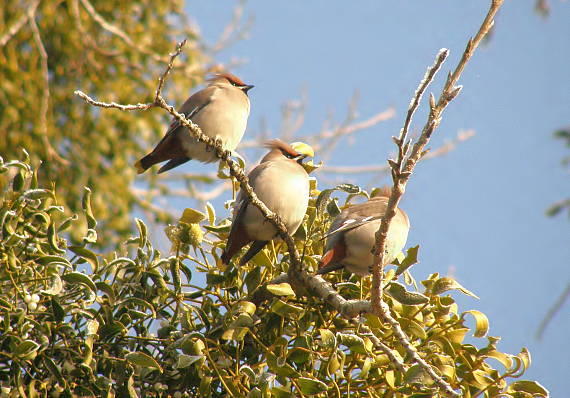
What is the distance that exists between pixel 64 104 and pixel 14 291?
362cm

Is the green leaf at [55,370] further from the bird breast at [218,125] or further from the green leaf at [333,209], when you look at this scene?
the bird breast at [218,125]

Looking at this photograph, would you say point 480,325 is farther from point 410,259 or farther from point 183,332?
point 183,332

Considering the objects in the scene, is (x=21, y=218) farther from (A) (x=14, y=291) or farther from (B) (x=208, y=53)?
(B) (x=208, y=53)

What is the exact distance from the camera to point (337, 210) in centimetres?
282

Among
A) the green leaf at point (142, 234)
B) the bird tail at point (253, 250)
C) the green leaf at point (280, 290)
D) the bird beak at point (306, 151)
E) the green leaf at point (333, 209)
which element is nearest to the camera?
the green leaf at point (280, 290)

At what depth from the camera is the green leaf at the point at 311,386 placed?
215cm

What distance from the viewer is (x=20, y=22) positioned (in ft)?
17.5

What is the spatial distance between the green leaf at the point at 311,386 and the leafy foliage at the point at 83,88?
3206 mm

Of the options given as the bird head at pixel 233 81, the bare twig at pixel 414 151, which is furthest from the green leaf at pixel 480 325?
the bird head at pixel 233 81

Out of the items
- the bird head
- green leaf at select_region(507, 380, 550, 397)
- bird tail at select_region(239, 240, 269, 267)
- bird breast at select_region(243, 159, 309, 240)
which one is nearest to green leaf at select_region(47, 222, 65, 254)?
bird tail at select_region(239, 240, 269, 267)

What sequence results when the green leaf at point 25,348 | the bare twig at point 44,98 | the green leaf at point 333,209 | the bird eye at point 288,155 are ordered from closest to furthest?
the green leaf at point 25,348 < the green leaf at point 333,209 < the bird eye at point 288,155 < the bare twig at point 44,98

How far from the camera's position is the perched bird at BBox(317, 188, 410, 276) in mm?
2707

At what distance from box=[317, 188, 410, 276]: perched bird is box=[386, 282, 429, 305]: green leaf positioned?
36cm

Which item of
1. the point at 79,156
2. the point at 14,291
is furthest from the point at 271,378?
the point at 79,156
